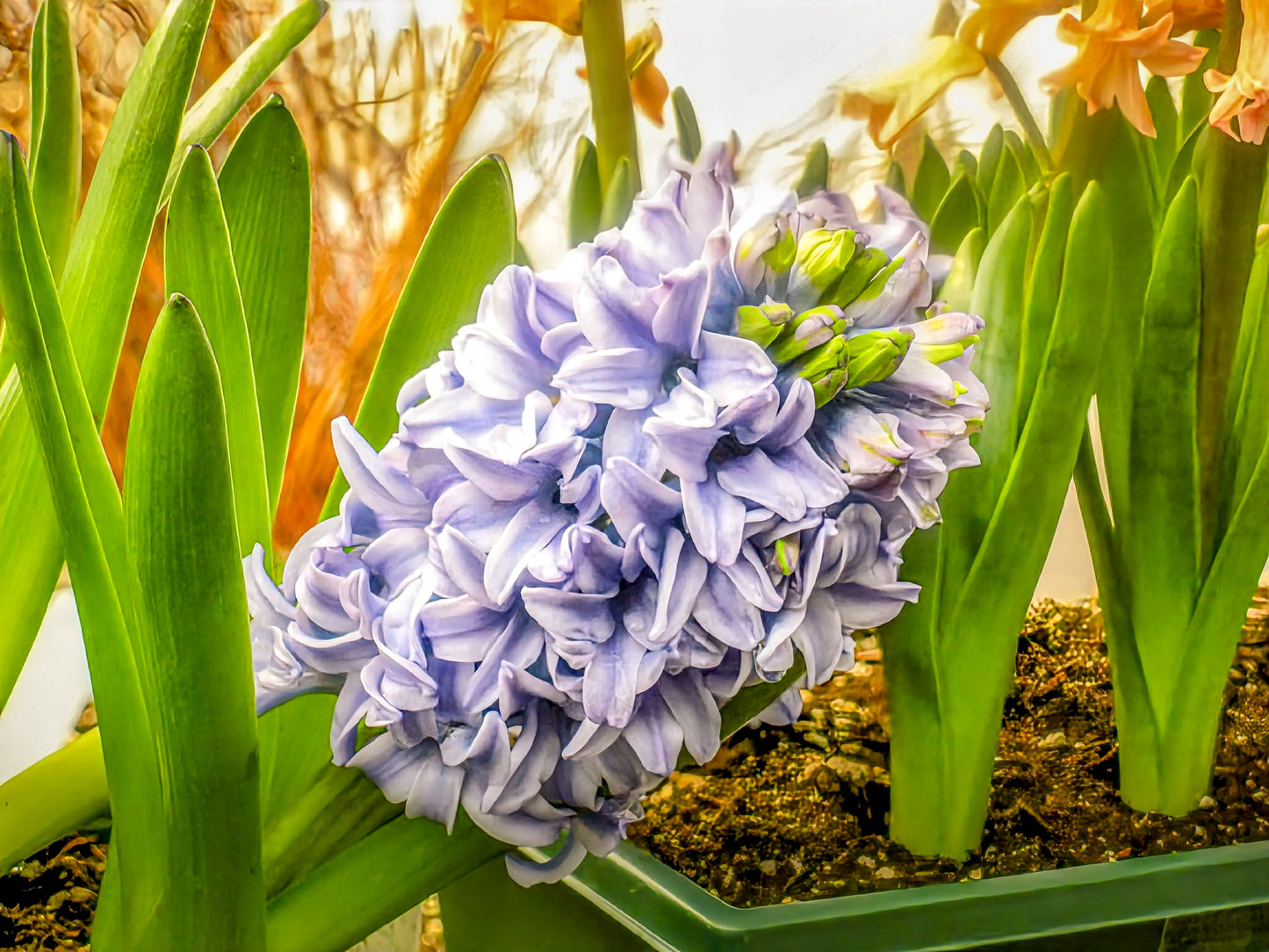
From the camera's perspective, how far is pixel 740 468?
0.34 meters

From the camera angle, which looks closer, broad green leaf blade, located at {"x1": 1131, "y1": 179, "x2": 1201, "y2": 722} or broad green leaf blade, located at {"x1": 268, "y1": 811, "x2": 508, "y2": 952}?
broad green leaf blade, located at {"x1": 268, "y1": 811, "x2": 508, "y2": 952}

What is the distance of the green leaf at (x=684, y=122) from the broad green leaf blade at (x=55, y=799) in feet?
1.26

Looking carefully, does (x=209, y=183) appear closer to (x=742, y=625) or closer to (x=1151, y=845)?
(x=742, y=625)

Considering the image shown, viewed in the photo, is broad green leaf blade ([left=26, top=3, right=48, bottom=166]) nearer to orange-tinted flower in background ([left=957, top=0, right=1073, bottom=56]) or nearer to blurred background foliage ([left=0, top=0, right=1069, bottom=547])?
blurred background foliage ([left=0, top=0, right=1069, bottom=547])

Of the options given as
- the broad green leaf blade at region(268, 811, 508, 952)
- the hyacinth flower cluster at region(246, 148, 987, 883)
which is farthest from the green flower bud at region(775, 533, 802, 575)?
the broad green leaf blade at region(268, 811, 508, 952)

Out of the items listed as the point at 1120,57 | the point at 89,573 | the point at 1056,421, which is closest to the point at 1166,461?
the point at 1056,421

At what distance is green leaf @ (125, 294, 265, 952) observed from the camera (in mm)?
335

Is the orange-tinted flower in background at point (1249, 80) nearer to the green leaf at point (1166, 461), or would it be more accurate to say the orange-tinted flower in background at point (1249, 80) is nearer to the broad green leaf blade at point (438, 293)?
the green leaf at point (1166, 461)

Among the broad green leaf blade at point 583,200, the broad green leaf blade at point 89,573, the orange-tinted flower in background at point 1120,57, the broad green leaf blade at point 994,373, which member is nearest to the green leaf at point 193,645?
the broad green leaf blade at point 89,573

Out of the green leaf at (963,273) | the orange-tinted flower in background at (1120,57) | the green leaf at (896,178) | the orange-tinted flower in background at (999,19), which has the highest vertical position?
the orange-tinted flower in background at (999,19)

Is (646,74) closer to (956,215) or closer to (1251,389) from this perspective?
(956,215)

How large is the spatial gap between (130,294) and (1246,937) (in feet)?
2.09

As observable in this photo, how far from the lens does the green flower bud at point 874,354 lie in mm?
351

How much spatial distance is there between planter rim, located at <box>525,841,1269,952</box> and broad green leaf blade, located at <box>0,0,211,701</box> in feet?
0.88
